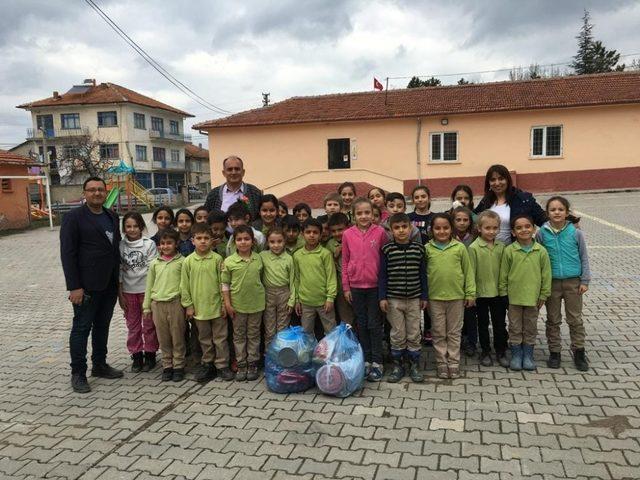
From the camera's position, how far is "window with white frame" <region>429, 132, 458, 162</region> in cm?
2295

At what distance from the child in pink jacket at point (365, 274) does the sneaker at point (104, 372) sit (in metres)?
2.24

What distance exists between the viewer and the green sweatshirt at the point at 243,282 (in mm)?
4324

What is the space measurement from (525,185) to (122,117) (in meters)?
41.6

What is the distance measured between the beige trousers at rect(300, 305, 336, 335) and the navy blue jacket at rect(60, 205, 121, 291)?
175cm

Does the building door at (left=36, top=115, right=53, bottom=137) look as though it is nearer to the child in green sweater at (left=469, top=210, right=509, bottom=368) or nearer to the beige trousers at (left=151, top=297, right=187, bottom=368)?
the beige trousers at (left=151, top=297, right=187, bottom=368)

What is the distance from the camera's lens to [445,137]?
75.4 feet

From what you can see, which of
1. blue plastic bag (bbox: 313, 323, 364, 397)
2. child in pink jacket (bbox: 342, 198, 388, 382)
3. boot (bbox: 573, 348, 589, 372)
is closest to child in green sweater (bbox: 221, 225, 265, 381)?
blue plastic bag (bbox: 313, 323, 364, 397)

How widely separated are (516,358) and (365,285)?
4.83ft

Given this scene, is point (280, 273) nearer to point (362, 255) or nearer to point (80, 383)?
point (362, 255)

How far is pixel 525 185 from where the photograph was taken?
22438 mm

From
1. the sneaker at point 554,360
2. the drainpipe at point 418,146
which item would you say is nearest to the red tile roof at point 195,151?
the drainpipe at point 418,146

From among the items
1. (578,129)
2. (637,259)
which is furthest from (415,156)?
(637,259)

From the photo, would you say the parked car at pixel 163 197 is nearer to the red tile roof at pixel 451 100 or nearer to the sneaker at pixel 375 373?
the red tile roof at pixel 451 100

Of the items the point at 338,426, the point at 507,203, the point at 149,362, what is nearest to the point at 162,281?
the point at 149,362
